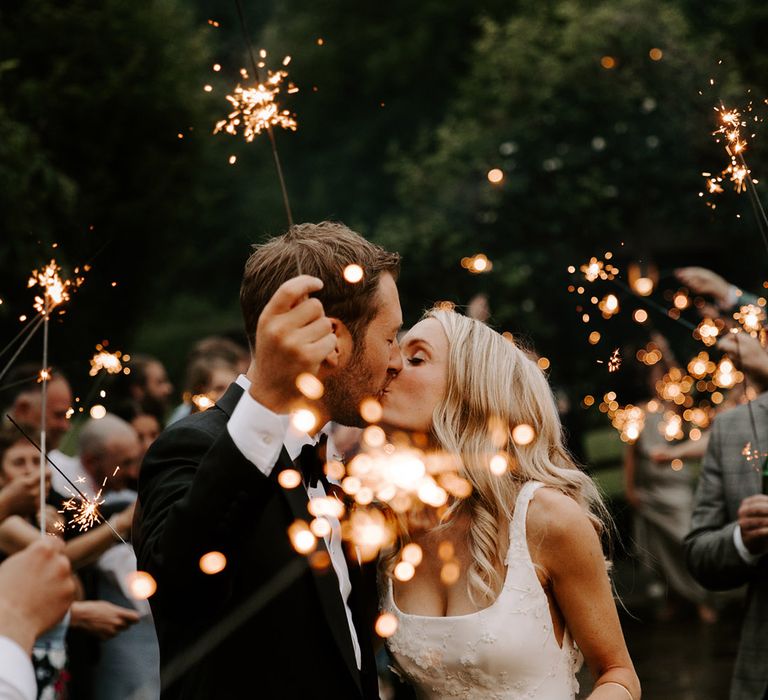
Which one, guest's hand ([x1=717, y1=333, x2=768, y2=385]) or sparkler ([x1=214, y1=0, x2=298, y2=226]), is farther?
guest's hand ([x1=717, y1=333, x2=768, y2=385])

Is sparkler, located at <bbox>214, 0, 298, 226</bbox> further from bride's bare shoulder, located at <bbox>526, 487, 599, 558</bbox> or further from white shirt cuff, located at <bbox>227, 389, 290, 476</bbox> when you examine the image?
bride's bare shoulder, located at <bbox>526, 487, 599, 558</bbox>

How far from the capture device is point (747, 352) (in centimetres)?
346

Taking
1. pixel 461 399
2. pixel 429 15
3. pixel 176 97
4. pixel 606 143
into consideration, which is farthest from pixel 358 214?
pixel 461 399

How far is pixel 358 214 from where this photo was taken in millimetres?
22297

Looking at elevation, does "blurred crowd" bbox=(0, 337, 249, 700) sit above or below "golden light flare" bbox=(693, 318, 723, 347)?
Result: below

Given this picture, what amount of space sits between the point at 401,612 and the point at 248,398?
115cm

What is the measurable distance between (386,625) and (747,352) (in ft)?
5.32

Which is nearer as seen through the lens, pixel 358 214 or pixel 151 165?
pixel 151 165

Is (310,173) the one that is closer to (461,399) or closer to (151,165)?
(151,165)

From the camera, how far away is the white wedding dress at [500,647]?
2623 mm

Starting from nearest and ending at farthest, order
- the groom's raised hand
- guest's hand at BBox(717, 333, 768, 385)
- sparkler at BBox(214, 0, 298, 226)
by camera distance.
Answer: the groom's raised hand < sparkler at BBox(214, 0, 298, 226) < guest's hand at BBox(717, 333, 768, 385)

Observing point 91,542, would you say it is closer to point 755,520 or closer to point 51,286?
point 51,286

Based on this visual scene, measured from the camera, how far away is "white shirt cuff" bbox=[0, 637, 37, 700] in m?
1.46

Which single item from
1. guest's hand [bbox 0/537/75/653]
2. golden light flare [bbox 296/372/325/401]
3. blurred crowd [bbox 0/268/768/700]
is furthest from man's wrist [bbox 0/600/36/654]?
golden light flare [bbox 296/372/325/401]
